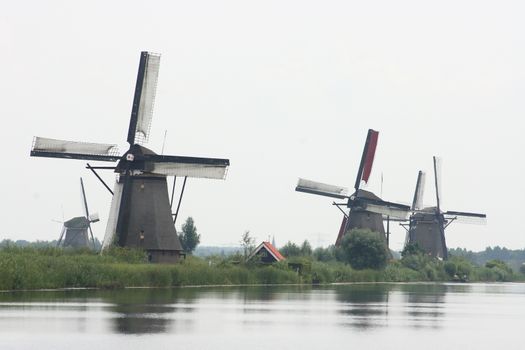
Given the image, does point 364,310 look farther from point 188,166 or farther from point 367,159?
point 367,159

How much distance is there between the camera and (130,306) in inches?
1325

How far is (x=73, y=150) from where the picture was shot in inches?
1937

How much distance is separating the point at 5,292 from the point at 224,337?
15.6 m

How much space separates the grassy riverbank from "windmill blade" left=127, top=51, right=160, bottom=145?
5.68 meters

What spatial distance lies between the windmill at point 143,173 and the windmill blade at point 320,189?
2687 cm

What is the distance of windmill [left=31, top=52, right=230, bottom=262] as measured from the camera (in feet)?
161

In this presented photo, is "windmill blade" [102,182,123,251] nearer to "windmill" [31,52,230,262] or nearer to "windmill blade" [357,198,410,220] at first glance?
"windmill" [31,52,230,262]

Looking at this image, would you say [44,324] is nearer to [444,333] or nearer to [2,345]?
[2,345]

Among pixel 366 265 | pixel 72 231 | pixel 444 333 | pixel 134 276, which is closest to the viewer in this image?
pixel 444 333

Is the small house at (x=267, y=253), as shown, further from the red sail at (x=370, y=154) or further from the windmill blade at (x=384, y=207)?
the red sail at (x=370, y=154)

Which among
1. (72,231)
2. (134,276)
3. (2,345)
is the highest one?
(72,231)

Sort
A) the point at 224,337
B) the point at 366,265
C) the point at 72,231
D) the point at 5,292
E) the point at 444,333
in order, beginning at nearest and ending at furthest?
the point at 224,337, the point at 444,333, the point at 5,292, the point at 366,265, the point at 72,231

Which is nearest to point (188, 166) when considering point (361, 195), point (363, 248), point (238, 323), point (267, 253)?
point (267, 253)

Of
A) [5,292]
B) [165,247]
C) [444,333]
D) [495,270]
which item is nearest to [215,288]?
[165,247]
